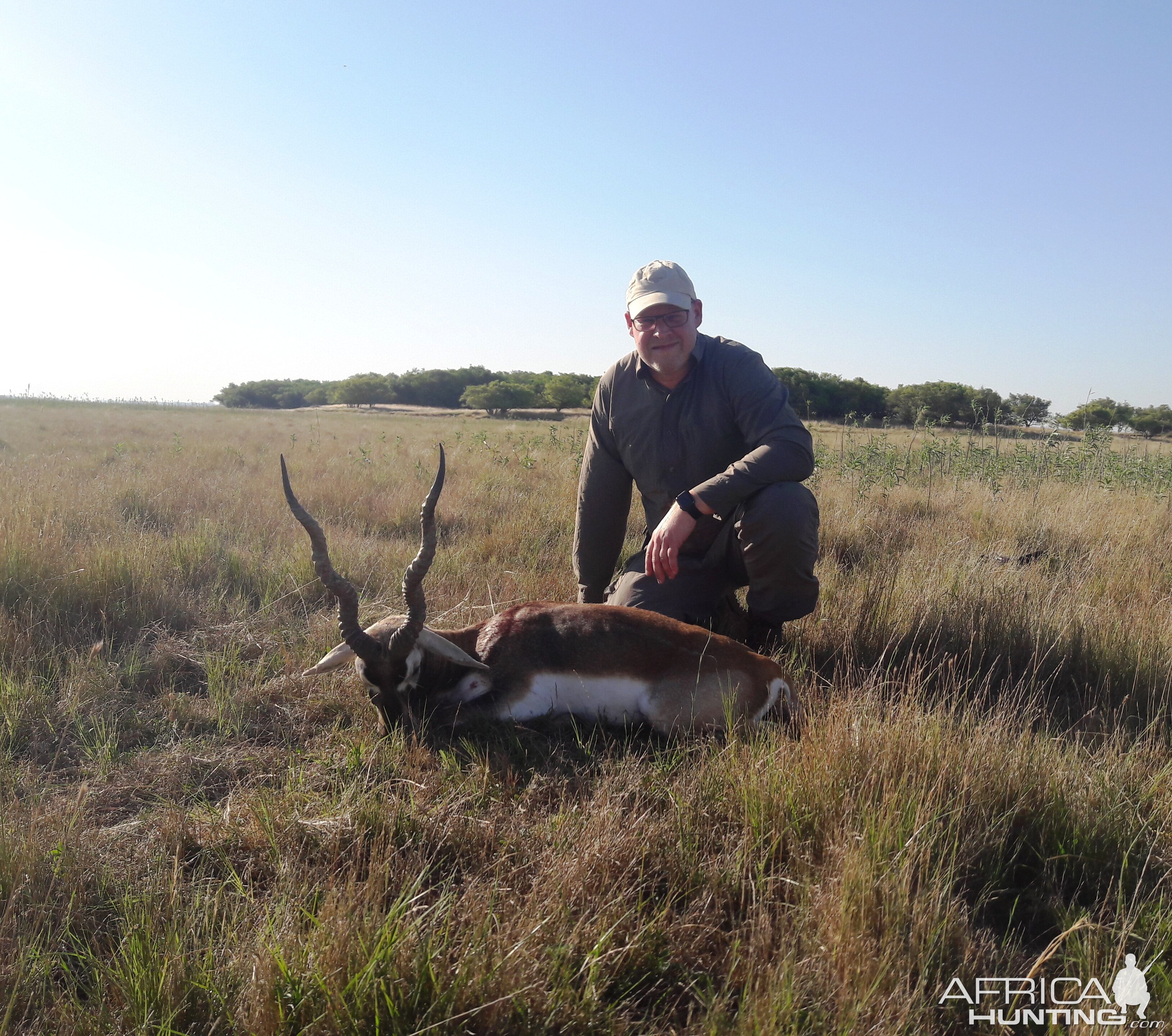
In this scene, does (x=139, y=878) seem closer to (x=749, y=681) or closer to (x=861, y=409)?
(x=749, y=681)

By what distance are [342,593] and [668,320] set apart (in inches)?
100

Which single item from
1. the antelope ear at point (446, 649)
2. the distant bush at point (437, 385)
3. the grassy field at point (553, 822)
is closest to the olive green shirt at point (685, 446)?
the grassy field at point (553, 822)

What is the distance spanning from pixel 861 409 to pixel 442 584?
42.5 metres

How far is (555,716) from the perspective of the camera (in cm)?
372

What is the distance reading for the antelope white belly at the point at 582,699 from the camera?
361 cm

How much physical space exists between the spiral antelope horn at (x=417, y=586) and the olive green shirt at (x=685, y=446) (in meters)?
1.49

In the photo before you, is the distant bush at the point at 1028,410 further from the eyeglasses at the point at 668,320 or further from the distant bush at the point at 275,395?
the distant bush at the point at 275,395

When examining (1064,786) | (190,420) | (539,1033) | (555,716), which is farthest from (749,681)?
(190,420)

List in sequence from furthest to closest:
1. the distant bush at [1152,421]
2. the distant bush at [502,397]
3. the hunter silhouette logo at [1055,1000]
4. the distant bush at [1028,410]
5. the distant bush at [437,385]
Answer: the distant bush at [437,385] < the distant bush at [502,397] < the distant bush at [1152,421] < the distant bush at [1028,410] < the hunter silhouette logo at [1055,1000]

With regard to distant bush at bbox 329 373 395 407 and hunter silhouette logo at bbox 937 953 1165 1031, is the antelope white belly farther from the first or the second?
distant bush at bbox 329 373 395 407

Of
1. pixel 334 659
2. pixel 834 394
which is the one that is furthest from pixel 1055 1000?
pixel 834 394

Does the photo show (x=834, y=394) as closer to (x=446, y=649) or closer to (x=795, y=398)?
(x=795, y=398)

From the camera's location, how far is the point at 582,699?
145 inches

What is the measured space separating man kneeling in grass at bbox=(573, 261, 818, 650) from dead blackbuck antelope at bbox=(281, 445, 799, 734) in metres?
0.49
